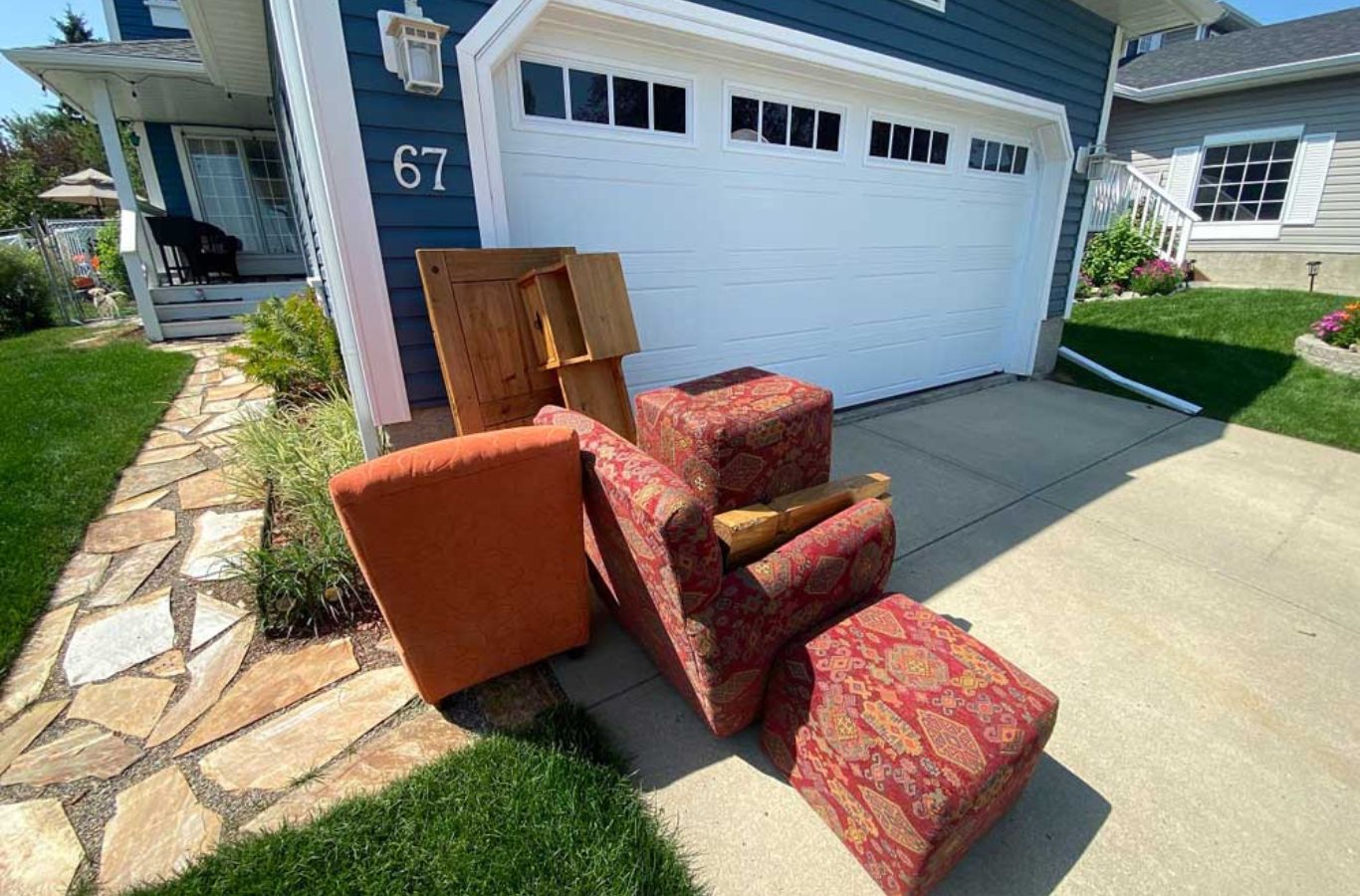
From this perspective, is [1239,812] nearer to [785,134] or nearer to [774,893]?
[774,893]

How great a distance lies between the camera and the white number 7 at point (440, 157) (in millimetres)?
2670

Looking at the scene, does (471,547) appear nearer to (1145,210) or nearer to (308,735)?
(308,735)

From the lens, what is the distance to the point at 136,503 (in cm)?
331

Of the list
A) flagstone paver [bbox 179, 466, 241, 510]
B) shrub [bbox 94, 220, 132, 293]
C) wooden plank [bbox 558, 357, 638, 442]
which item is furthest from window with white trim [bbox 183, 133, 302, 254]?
wooden plank [bbox 558, 357, 638, 442]

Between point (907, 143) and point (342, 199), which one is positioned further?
point (907, 143)

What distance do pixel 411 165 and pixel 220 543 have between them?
212 centimetres

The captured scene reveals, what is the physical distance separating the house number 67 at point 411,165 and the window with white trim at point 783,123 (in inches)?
72.0

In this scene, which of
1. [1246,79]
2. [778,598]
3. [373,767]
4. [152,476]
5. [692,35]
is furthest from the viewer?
[1246,79]

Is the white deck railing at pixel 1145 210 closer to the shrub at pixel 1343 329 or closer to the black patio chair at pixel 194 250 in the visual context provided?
the shrub at pixel 1343 329

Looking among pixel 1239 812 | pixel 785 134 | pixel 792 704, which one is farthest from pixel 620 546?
pixel 785 134

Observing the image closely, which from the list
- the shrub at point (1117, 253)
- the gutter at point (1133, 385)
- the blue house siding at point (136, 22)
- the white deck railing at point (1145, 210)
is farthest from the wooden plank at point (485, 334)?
the blue house siding at point (136, 22)

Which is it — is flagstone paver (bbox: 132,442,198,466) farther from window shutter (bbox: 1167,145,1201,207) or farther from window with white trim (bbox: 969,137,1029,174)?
window shutter (bbox: 1167,145,1201,207)

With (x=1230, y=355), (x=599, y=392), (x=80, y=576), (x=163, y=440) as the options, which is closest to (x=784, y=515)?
(x=599, y=392)

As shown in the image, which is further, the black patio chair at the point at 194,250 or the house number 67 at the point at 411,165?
the black patio chair at the point at 194,250
